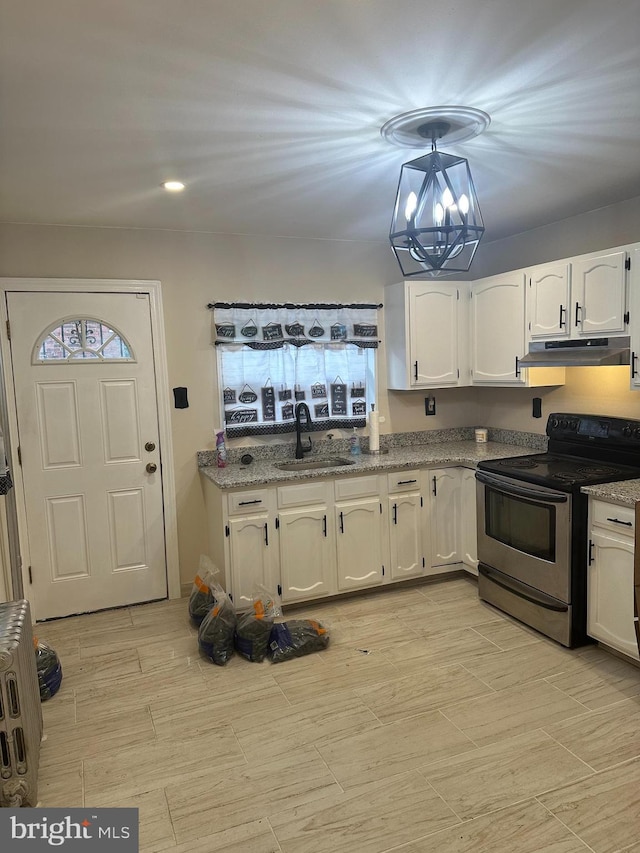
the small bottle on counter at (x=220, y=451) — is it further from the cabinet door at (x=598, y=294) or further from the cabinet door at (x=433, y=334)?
the cabinet door at (x=598, y=294)

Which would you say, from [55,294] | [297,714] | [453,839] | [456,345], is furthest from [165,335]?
[453,839]

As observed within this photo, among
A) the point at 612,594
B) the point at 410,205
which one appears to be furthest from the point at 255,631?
the point at 410,205

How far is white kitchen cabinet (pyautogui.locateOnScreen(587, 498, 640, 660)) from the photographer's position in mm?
2863

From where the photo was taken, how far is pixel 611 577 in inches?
117

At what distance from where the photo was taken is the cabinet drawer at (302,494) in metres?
3.71

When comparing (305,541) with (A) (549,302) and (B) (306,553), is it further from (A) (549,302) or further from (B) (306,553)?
(A) (549,302)

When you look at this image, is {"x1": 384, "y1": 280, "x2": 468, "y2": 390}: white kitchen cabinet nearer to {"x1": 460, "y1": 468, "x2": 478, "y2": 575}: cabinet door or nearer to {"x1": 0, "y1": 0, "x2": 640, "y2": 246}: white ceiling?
{"x1": 460, "y1": 468, "x2": 478, "y2": 575}: cabinet door

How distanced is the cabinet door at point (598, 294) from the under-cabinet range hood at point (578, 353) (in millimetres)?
66

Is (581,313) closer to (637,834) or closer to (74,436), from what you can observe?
(637,834)

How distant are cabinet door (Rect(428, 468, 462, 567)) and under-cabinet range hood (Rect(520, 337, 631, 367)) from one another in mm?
925

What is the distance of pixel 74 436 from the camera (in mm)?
3805

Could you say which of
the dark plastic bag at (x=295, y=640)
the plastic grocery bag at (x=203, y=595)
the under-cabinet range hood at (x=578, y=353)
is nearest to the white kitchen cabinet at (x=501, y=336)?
the under-cabinet range hood at (x=578, y=353)

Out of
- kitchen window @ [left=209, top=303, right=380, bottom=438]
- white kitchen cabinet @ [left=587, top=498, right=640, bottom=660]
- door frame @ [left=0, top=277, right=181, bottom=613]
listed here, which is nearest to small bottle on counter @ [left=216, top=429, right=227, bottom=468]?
kitchen window @ [left=209, top=303, right=380, bottom=438]

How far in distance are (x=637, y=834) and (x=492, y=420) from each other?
318 centimetres
